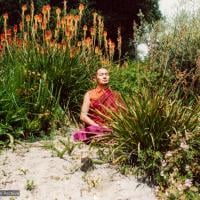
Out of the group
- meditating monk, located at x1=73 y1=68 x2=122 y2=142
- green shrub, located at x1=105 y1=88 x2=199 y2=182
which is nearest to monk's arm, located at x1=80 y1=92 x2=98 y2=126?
meditating monk, located at x1=73 y1=68 x2=122 y2=142

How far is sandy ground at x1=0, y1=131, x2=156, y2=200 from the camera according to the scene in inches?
232

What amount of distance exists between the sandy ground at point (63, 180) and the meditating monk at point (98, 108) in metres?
0.58

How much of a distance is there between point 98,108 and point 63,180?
1.84m

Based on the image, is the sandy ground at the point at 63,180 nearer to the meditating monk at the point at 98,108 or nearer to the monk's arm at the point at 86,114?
the meditating monk at the point at 98,108

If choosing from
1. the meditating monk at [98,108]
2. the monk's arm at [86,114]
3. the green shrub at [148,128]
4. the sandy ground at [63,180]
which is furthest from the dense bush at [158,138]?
the monk's arm at [86,114]

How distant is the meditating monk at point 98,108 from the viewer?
24.0 ft

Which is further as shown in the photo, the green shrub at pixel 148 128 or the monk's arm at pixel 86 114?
the monk's arm at pixel 86 114

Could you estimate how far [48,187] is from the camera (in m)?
5.96

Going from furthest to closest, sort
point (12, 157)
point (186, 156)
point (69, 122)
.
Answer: point (69, 122) < point (12, 157) < point (186, 156)

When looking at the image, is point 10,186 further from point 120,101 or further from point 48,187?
point 120,101

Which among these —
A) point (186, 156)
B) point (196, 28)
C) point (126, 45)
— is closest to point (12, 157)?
point (186, 156)

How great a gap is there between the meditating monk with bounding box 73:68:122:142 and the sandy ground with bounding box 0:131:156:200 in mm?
582

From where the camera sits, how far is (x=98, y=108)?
7.74 metres

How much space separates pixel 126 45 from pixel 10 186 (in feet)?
45.7
